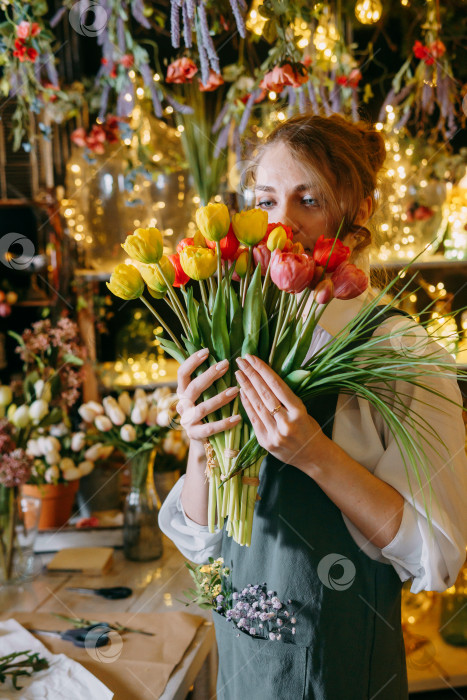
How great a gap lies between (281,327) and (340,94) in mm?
1256

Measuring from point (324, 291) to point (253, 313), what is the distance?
0.32 feet

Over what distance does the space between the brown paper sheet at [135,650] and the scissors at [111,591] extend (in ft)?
0.31

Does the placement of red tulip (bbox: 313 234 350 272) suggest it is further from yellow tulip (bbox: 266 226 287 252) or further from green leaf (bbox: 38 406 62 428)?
green leaf (bbox: 38 406 62 428)

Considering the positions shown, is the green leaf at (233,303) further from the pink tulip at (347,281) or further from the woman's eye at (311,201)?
the woman's eye at (311,201)

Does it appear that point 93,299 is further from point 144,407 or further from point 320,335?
point 320,335

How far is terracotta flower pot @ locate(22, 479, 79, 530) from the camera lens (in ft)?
5.98

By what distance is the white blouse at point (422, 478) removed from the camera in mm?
875

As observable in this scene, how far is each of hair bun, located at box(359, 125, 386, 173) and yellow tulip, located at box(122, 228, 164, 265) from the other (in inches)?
19.1

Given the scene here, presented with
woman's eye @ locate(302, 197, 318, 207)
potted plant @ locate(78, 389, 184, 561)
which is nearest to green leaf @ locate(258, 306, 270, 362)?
woman's eye @ locate(302, 197, 318, 207)

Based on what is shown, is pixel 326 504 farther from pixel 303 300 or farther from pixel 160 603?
pixel 160 603

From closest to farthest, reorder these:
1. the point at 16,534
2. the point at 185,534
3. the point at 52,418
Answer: the point at 185,534, the point at 16,534, the point at 52,418

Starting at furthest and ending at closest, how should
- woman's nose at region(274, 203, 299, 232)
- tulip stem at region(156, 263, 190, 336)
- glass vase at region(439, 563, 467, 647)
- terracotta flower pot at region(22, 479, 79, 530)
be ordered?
glass vase at region(439, 563, 467, 647) → terracotta flower pot at region(22, 479, 79, 530) → woman's nose at region(274, 203, 299, 232) → tulip stem at region(156, 263, 190, 336)

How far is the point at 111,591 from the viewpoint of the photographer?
4.92 ft

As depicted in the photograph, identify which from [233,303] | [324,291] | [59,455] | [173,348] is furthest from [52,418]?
[324,291]
